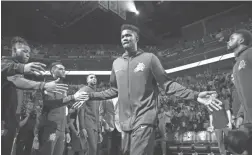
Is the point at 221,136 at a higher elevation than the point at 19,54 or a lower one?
lower

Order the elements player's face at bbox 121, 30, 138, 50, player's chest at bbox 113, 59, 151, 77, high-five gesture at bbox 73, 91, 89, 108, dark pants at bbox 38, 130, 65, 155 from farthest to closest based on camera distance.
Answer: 1. dark pants at bbox 38, 130, 65, 155
2. high-five gesture at bbox 73, 91, 89, 108
3. player's face at bbox 121, 30, 138, 50
4. player's chest at bbox 113, 59, 151, 77

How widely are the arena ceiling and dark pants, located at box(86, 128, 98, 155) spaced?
13.4 meters

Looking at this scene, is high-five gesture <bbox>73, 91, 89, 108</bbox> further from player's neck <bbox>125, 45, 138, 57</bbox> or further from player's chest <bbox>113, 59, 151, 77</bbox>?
player's neck <bbox>125, 45, 138, 57</bbox>

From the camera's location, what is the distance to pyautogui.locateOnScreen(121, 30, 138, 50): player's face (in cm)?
291

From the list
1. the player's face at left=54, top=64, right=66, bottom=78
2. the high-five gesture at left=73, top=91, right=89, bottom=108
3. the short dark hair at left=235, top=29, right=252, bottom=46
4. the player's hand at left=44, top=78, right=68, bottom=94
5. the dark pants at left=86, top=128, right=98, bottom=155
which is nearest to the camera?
the player's hand at left=44, top=78, right=68, bottom=94

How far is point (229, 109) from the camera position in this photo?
6445 mm

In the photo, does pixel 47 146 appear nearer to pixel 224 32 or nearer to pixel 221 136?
pixel 221 136

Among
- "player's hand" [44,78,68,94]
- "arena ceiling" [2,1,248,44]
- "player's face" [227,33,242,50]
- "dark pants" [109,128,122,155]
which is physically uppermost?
"arena ceiling" [2,1,248,44]

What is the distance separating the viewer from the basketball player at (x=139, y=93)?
2.51 m

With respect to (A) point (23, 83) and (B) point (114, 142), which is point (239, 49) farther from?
(B) point (114, 142)

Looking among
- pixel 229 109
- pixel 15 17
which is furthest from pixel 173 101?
pixel 15 17

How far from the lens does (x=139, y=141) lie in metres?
2.47

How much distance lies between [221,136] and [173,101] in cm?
787

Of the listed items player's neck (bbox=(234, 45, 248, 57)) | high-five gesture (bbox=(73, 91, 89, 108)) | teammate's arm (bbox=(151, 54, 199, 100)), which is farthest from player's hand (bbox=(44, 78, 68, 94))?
player's neck (bbox=(234, 45, 248, 57))
